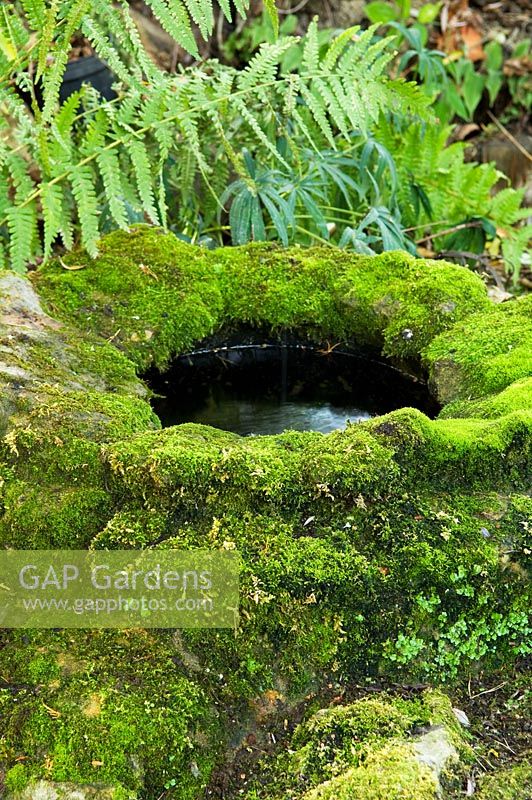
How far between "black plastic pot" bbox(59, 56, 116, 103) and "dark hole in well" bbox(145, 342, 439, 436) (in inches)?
123

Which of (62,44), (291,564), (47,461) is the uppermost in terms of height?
(62,44)

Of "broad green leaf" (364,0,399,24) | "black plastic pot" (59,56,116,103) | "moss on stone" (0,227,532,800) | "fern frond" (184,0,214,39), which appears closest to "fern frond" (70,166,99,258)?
"moss on stone" (0,227,532,800)

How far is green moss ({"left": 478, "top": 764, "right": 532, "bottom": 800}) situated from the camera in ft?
5.20

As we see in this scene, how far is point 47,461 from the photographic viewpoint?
6.64 feet

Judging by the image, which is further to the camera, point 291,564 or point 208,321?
point 208,321

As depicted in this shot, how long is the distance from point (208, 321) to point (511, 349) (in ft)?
3.44

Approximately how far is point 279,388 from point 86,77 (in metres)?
3.57

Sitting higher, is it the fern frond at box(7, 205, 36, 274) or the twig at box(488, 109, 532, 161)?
the fern frond at box(7, 205, 36, 274)

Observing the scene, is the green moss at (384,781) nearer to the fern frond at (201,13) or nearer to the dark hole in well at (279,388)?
the dark hole in well at (279,388)

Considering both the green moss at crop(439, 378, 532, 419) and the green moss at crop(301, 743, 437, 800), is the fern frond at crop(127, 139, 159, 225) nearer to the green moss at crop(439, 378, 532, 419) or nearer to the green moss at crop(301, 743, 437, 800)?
the green moss at crop(439, 378, 532, 419)

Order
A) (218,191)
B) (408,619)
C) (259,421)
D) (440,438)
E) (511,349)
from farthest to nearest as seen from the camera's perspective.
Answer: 1. (218,191)
2. (259,421)
3. (511,349)
4. (440,438)
5. (408,619)

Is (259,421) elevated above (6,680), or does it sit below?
below

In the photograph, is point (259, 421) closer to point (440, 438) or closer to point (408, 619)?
point (440, 438)

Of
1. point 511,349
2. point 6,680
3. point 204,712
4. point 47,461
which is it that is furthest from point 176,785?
point 511,349
